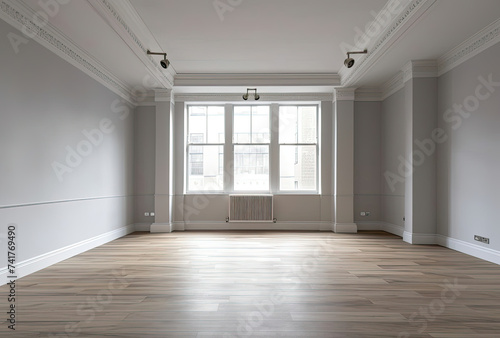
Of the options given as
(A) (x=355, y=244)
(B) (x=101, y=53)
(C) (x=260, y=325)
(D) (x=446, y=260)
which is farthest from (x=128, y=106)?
(D) (x=446, y=260)

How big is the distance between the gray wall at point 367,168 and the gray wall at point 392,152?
0.40ft

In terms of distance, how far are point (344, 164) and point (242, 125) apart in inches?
95.8

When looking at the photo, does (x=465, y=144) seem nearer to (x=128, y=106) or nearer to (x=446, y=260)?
(x=446, y=260)

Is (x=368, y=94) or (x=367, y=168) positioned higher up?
(x=368, y=94)

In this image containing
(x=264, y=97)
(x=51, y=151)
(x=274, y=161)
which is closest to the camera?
(x=51, y=151)

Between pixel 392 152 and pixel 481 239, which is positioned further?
pixel 392 152

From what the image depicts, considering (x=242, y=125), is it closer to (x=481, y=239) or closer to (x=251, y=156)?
(x=251, y=156)

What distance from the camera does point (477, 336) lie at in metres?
2.26

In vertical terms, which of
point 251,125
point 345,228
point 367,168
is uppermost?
point 251,125

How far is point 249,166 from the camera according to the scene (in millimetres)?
7590

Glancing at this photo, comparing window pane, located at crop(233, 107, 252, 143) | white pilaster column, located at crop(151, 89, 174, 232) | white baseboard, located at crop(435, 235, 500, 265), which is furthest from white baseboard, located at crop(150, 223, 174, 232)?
white baseboard, located at crop(435, 235, 500, 265)

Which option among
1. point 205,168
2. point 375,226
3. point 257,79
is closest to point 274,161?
point 205,168

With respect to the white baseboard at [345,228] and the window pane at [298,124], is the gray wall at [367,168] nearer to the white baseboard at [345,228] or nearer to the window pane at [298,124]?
the white baseboard at [345,228]

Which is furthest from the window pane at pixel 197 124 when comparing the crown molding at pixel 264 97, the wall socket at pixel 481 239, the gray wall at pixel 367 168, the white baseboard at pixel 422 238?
the wall socket at pixel 481 239
